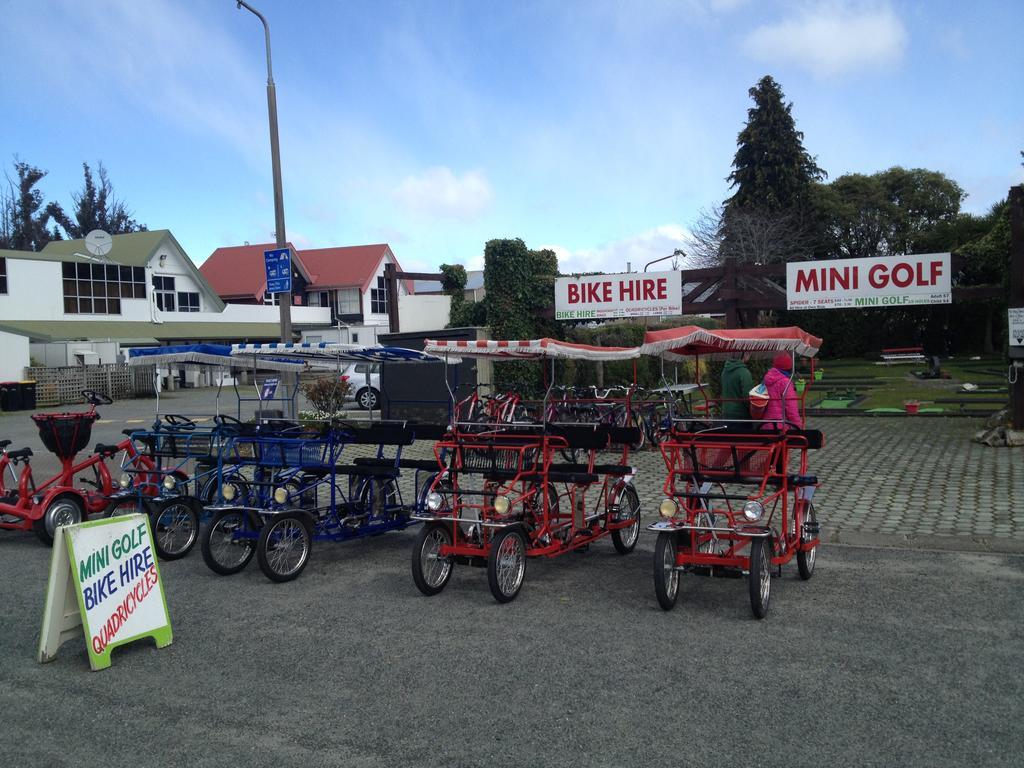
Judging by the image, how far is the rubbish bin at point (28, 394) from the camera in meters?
28.5

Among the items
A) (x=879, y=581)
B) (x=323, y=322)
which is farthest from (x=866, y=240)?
(x=879, y=581)

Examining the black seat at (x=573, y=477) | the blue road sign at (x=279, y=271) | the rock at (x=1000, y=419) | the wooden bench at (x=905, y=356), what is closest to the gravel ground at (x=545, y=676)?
the black seat at (x=573, y=477)

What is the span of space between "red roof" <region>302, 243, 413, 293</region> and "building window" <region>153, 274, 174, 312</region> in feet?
34.1

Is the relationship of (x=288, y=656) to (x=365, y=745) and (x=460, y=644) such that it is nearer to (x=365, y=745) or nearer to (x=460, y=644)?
(x=460, y=644)

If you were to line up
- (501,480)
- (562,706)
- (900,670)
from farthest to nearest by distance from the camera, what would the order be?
(501,480) < (900,670) < (562,706)

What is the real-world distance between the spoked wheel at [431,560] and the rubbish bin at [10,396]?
85.2 ft

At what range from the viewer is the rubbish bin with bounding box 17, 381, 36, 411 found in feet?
93.5

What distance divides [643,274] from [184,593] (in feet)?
43.0

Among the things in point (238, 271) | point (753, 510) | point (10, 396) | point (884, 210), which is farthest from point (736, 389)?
point (238, 271)

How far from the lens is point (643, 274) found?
1842cm

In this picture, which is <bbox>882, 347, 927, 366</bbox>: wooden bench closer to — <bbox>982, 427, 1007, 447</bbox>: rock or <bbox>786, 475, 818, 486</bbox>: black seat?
<bbox>982, 427, 1007, 447</bbox>: rock

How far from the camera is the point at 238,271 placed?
58438mm

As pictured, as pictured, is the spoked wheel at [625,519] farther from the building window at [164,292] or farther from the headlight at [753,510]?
the building window at [164,292]

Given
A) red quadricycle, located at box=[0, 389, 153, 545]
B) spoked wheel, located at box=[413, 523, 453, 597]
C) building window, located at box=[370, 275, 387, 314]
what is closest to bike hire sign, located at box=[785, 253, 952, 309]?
spoked wheel, located at box=[413, 523, 453, 597]
